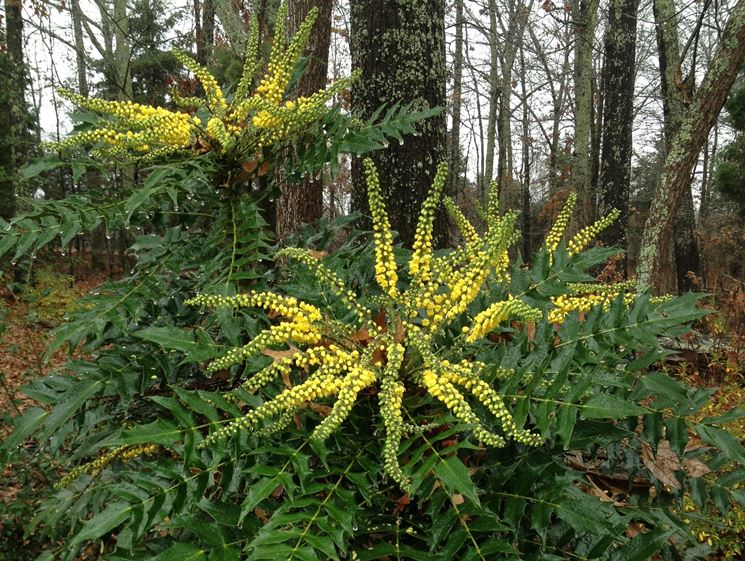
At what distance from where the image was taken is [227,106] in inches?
71.3

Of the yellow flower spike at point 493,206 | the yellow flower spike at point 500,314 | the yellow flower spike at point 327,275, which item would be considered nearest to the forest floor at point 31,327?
the yellow flower spike at point 327,275

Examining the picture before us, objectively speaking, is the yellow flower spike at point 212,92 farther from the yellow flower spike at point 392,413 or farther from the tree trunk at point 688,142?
the tree trunk at point 688,142

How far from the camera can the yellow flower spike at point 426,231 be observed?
1.39 m

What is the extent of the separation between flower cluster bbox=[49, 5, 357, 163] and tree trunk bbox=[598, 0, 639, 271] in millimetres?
8017

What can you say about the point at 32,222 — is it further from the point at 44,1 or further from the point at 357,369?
the point at 44,1

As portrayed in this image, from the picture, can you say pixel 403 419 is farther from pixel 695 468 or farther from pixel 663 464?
pixel 695 468

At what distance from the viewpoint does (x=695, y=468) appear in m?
1.56

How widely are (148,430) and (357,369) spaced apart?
18.1 inches

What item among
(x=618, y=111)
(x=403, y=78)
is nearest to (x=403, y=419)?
(x=403, y=78)

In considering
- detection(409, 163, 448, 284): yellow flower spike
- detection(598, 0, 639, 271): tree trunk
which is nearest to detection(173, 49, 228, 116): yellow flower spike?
detection(409, 163, 448, 284): yellow flower spike

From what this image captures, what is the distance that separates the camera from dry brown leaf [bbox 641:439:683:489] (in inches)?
57.7

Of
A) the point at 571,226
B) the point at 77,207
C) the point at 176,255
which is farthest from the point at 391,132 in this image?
the point at 571,226

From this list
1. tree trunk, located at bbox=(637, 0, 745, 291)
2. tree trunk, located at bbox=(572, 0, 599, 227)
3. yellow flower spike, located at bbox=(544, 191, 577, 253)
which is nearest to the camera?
yellow flower spike, located at bbox=(544, 191, 577, 253)

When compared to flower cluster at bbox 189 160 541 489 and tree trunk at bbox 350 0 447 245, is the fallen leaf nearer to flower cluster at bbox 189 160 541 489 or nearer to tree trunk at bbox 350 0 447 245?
flower cluster at bbox 189 160 541 489
